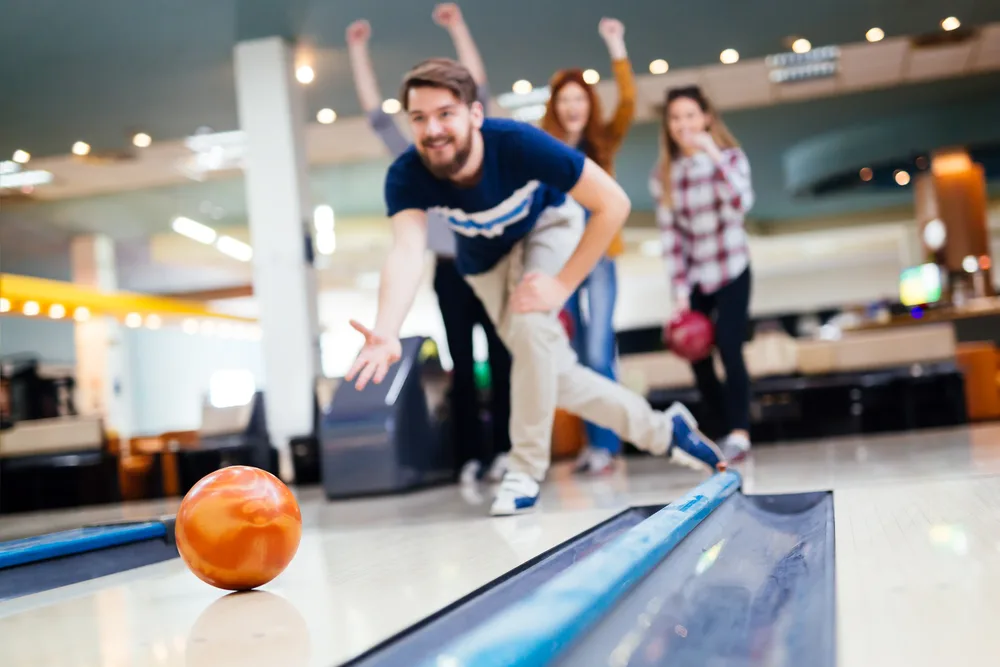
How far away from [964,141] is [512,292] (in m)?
9.96

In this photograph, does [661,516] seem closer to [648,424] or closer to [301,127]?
[648,424]

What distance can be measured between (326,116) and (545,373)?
20.1 ft

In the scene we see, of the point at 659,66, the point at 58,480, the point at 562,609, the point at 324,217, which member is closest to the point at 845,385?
the point at 659,66

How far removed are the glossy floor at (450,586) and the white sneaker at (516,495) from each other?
0.09 metres

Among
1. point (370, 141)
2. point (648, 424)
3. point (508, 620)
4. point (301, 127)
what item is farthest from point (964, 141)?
point (508, 620)

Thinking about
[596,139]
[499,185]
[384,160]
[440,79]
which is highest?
[384,160]

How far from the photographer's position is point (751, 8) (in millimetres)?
6715

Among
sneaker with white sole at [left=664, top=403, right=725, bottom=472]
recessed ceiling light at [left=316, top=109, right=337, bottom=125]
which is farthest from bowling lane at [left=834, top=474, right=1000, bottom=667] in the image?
recessed ceiling light at [left=316, top=109, right=337, bottom=125]

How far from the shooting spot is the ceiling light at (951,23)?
7.34 m

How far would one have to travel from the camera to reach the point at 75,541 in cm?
238

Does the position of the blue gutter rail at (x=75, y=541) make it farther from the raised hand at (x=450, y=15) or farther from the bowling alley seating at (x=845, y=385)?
the bowling alley seating at (x=845, y=385)

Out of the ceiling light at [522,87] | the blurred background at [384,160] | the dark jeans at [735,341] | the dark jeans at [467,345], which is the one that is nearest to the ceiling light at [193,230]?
the blurred background at [384,160]

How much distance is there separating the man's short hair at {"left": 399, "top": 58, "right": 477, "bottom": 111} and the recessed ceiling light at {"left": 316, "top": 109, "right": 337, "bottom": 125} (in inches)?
227

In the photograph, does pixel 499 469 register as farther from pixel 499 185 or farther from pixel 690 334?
pixel 499 185
